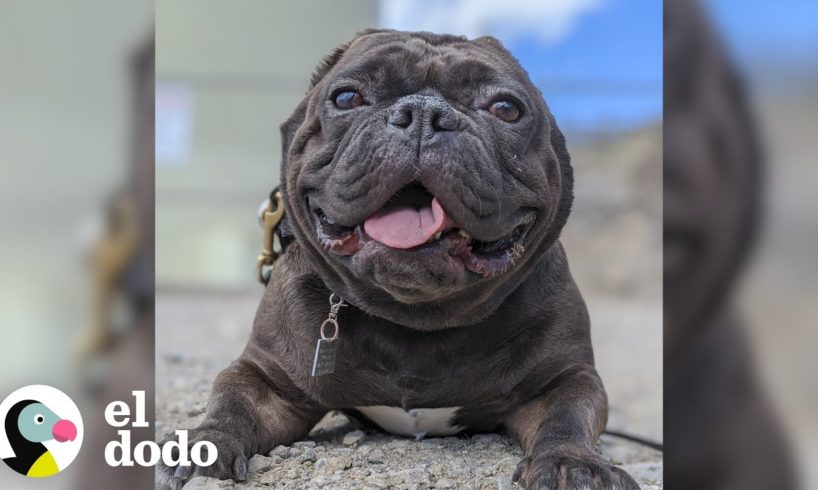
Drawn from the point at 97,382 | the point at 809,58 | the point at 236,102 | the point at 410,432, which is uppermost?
the point at 809,58

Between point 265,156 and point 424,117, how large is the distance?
3229 millimetres

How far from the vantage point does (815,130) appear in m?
2.13

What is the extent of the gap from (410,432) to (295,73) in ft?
4.66

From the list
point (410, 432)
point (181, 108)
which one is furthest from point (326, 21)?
point (410, 432)

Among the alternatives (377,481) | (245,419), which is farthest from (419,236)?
(245,419)

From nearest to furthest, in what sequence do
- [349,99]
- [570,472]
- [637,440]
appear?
1. [570,472]
2. [349,99]
3. [637,440]

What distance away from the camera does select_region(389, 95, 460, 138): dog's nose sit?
86.2 inches

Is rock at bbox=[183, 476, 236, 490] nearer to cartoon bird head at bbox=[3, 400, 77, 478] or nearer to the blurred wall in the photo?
cartoon bird head at bbox=[3, 400, 77, 478]

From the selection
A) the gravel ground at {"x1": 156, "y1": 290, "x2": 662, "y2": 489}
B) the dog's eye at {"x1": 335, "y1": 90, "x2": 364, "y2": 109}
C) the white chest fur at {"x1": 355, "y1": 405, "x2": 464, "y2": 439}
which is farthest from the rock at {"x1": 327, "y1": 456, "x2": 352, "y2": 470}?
the dog's eye at {"x1": 335, "y1": 90, "x2": 364, "y2": 109}

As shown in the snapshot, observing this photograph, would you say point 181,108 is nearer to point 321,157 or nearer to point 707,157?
point 321,157

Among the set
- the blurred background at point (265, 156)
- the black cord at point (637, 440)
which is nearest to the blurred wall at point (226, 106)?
the blurred background at point (265, 156)

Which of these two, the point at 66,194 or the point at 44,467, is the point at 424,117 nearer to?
the point at 66,194

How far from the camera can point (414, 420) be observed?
8.77 feet

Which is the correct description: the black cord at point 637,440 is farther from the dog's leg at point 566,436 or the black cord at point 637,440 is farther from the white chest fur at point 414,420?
the white chest fur at point 414,420
